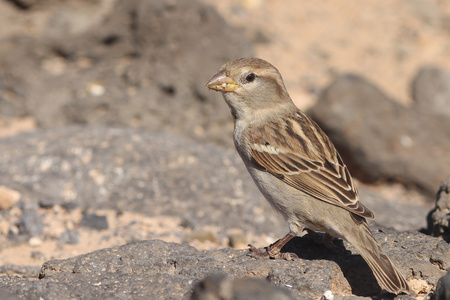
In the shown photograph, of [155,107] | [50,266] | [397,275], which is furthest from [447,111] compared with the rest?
[50,266]

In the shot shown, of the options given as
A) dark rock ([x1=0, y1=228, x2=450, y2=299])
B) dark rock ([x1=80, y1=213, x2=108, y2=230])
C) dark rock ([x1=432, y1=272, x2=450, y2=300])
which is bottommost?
dark rock ([x1=80, y1=213, x2=108, y2=230])

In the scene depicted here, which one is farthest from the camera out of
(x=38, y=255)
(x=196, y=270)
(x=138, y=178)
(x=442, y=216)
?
(x=138, y=178)

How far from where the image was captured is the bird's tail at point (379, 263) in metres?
3.99

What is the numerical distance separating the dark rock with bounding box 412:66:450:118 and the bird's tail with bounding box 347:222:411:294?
8.61 m

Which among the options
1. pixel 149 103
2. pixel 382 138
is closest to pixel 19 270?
pixel 149 103

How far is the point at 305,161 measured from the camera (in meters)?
4.99

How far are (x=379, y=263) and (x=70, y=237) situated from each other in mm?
3468

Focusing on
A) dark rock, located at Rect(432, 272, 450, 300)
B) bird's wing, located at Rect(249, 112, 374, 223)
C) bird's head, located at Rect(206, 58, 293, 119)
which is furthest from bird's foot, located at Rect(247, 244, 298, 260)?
bird's head, located at Rect(206, 58, 293, 119)

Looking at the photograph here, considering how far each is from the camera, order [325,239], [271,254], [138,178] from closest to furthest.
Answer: [271,254], [325,239], [138,178]

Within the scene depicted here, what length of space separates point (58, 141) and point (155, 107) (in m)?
1.67

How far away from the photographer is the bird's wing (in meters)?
4.69

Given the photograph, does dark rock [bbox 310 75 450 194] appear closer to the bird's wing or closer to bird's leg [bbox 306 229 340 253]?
the bird's wing

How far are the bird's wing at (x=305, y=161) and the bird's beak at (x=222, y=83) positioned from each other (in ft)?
1.33

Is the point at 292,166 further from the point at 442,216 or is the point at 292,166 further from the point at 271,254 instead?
the point at 442,216
